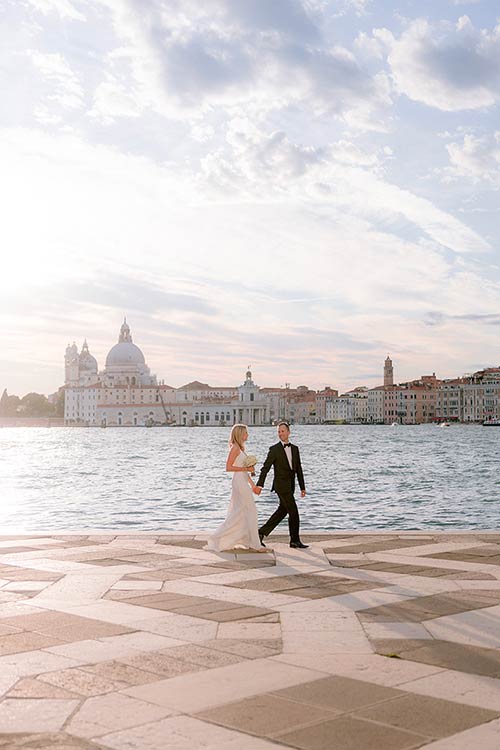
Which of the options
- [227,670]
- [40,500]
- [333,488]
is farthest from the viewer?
[333,488]

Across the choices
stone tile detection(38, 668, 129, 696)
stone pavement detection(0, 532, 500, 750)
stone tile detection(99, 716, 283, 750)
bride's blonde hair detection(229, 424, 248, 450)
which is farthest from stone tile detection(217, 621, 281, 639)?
bride's blonde hair detection(229, 424, 248, 450)

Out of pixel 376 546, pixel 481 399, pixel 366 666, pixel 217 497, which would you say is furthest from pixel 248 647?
pixel 481 399

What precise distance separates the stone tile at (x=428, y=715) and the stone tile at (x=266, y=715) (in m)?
0.24

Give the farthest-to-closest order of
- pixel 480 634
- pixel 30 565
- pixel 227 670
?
pixel 30 565 → pixel 480 634 → pixel 227 670

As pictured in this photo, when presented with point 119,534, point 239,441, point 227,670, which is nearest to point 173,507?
point 119,534

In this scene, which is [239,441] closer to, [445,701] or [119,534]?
[119,534]

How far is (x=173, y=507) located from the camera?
2747 centimetres

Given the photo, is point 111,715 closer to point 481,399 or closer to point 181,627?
point 181,627

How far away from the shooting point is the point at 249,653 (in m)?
5.72

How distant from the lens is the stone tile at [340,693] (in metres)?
4.66

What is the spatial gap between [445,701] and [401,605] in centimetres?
260

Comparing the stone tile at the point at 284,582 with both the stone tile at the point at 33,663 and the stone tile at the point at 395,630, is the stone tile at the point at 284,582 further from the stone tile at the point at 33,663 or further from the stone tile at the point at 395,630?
the stone tile at the point at 33,663

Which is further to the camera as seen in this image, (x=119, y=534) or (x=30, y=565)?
(x=119, y=534)

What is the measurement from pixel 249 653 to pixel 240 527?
5197 mm
